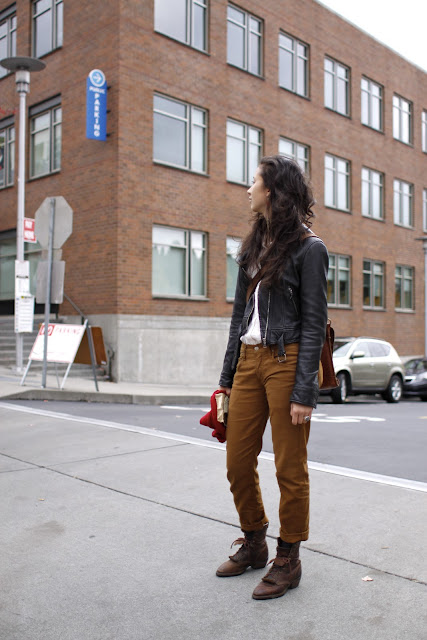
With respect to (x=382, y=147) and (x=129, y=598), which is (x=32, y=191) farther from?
(x=129, y=598)

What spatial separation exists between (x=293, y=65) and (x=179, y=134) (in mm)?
6209

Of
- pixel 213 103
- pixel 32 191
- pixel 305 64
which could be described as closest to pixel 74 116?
pixel 32 191

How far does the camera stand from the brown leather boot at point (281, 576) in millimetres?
3160

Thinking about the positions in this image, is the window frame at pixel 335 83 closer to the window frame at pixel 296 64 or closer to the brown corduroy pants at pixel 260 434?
the window frame at pixel 296 64

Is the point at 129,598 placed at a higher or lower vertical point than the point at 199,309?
lower

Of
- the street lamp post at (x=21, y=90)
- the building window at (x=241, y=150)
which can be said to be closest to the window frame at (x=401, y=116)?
the building window at (x=241, y=150)

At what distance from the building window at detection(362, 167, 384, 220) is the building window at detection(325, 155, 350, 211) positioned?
111 cm

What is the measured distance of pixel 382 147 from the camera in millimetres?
26656

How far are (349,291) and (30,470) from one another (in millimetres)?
20120

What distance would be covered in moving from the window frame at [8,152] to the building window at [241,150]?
629 centimetres

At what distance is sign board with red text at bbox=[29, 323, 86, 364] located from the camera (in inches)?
484

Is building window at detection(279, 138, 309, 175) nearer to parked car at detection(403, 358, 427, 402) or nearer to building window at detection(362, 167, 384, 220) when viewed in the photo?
building window at detection(362, 167, 384, 220)

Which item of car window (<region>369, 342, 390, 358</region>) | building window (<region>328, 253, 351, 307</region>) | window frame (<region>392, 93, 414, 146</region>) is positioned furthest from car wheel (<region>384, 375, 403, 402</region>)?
window frame (<region>392, 93, 414, 146</region>)

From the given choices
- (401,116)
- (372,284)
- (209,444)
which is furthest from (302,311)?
(401,116)
